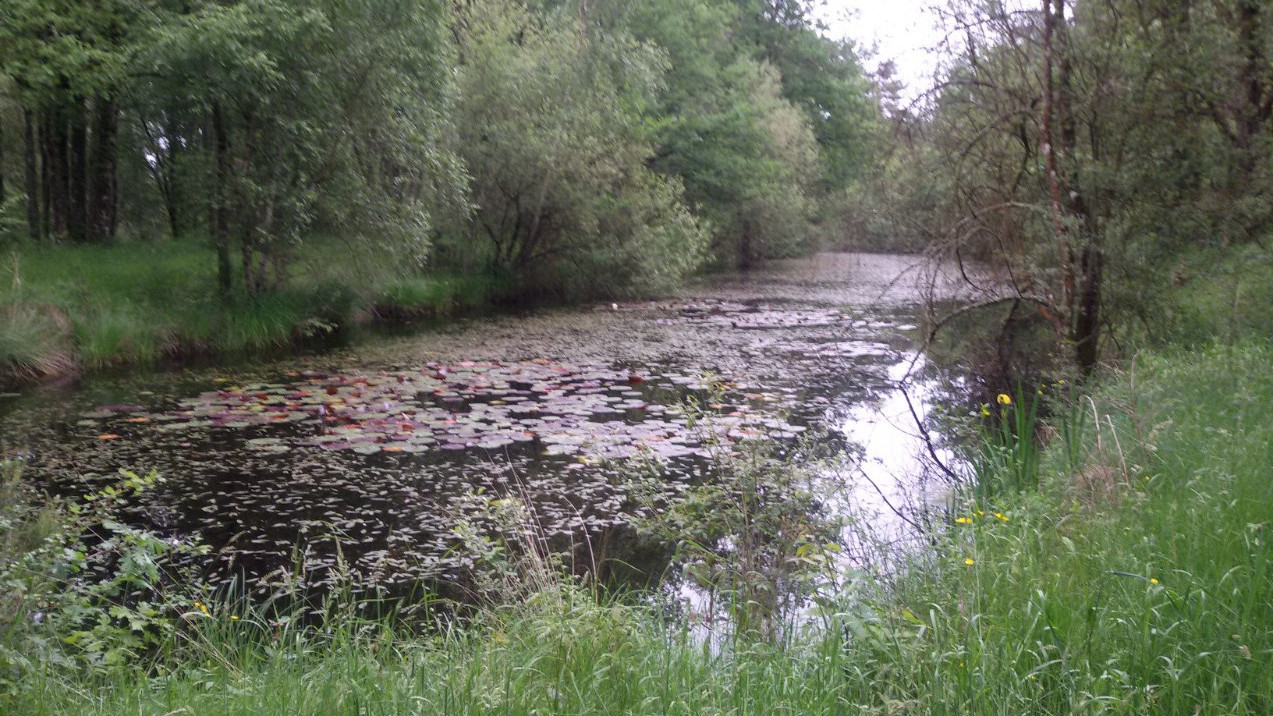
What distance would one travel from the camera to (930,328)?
9.03 m

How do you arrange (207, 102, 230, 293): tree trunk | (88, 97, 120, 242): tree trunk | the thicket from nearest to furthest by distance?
1. the thicket
2. (207, 102, 230, 293): tree trunk
3. (88, 97, 120, 242): tree trunk

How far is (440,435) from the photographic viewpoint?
8.91 meters

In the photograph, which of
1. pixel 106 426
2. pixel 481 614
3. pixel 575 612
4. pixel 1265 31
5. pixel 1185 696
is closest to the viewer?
pixel 1185 696

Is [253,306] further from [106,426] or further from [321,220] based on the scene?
[106,426]

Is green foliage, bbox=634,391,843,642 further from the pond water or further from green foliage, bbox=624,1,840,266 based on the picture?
green foliage, bbox=624,1,840,266

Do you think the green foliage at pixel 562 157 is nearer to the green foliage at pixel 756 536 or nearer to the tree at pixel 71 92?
the tree at pixel 71 92

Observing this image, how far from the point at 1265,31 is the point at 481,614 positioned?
7.33m

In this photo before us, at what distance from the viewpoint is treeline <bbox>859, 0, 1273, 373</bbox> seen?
25.9 ft

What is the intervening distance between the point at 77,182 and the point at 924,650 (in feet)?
59.9

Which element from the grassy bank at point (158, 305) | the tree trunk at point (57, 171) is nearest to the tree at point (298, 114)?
the grassy bank at point (158, 305)

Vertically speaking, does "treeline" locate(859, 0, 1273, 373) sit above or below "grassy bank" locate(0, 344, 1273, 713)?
above

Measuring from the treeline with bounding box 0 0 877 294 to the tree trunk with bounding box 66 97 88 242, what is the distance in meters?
0.06

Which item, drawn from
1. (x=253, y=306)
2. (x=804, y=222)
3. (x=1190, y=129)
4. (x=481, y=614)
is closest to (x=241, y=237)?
(x=253, y=306)

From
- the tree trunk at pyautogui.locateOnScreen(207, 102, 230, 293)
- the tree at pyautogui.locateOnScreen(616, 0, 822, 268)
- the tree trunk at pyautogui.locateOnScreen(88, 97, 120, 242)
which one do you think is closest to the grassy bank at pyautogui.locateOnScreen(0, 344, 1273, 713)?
the tree trunk at pyautogui.locateOnScreen(207, 102, 230, 293)
